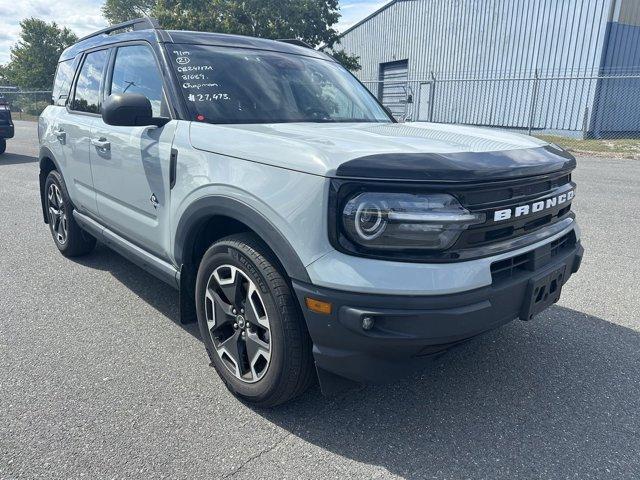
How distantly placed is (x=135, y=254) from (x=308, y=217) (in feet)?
5.86

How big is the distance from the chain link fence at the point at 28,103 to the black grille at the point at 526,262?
38555 millimetres

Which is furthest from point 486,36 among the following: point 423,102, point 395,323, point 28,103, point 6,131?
point 28,103

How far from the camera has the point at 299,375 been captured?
2.25 meters

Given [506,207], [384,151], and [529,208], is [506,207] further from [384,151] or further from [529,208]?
[384,151]

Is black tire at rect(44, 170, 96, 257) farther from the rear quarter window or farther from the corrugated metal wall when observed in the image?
the corrugated metal wall

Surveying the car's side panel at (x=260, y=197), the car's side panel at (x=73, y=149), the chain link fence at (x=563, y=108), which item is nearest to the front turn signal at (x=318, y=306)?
the car's side panel at (x=260, y=197)

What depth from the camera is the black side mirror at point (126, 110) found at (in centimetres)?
267

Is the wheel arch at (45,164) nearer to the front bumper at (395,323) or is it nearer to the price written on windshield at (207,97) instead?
the price written on windshield at (207,97)

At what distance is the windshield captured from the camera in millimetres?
2887

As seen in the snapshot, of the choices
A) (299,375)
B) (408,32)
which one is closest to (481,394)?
(299,375)

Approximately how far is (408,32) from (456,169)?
78.8 ft

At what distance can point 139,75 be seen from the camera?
10.8 feet

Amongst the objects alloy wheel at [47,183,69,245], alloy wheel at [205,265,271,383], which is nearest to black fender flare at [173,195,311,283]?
alloy wheel at [205,265,271,383]

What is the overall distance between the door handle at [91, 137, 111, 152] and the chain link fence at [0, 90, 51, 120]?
3606 cm
